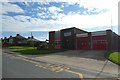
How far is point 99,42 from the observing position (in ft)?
155

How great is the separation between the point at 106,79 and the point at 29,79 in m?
4.94

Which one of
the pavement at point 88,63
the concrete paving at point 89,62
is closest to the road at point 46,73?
the pavement at point 88,63

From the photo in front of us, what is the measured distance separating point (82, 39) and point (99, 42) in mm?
5959

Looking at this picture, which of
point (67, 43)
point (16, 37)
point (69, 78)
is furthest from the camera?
point (16, 37)

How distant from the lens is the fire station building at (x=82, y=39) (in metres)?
46.1

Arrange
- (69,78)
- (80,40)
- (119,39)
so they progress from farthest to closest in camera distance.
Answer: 1. (119,39)
2. (80,40)
3. (69,78)

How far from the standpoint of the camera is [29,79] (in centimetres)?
1133

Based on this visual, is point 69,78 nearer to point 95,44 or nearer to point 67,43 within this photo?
point 95,44

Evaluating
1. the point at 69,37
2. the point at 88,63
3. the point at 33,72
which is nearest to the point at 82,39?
the point at 69,37

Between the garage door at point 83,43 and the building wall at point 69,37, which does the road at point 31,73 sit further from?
the building wall at point 69,37

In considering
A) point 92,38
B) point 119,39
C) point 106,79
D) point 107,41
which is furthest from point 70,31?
point 106,79

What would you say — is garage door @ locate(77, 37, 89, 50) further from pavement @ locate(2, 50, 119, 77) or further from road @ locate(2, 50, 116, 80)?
road @ locate(2, 50, 116, 80)

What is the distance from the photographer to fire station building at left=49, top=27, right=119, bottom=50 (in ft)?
151

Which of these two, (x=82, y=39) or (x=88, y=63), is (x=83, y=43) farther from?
(x=88, y=63)
